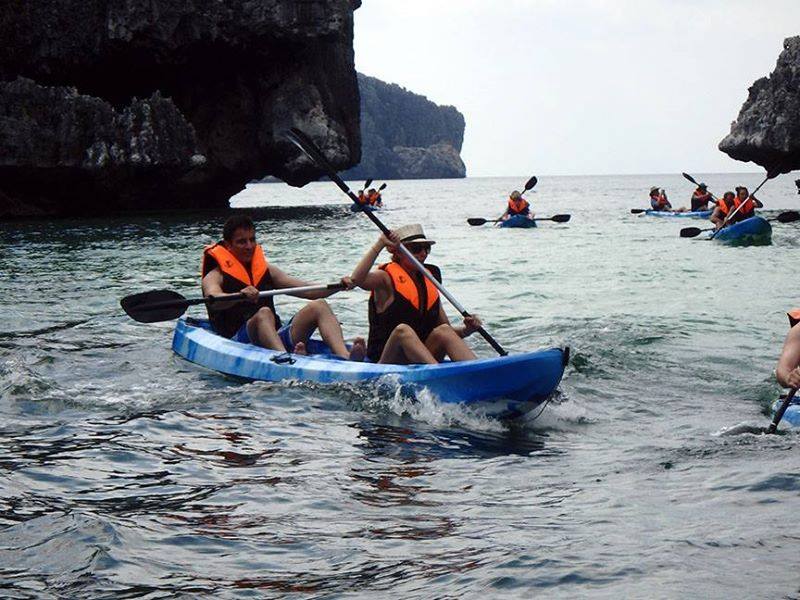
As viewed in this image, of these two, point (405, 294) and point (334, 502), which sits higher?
point (405, 294)

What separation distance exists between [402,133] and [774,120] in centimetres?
15393

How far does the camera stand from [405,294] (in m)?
8.23

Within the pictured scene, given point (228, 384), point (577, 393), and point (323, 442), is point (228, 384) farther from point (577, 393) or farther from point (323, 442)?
point (577, 393)

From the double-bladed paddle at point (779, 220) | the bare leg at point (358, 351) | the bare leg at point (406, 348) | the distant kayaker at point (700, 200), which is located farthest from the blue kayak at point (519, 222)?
the bare leg at point (406, 348)

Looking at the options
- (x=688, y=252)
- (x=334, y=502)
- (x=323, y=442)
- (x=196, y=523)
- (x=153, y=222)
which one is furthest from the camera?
(x=153, y=222)

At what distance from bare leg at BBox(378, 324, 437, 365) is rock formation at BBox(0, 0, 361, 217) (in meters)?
27.0

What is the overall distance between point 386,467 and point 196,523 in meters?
1.54

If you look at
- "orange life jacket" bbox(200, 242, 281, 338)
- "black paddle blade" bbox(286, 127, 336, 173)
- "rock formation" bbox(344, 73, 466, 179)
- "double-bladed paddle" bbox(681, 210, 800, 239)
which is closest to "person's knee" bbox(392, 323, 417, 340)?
"orange life jacket" bbox(200, 242, 281, 338)

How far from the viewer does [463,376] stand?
297 inches

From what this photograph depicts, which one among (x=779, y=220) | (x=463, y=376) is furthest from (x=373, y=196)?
(x=463, y=376)

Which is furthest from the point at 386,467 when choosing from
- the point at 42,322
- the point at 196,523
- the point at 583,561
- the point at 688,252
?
the point at 688,252

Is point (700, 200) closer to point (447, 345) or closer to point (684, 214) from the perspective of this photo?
point (684, 214)

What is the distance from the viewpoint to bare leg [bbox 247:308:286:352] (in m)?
9.54

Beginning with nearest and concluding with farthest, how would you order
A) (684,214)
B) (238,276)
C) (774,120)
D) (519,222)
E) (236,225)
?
Answer: (236,225) → (238,276) → (519,222) → (684,214) → (774,120)
